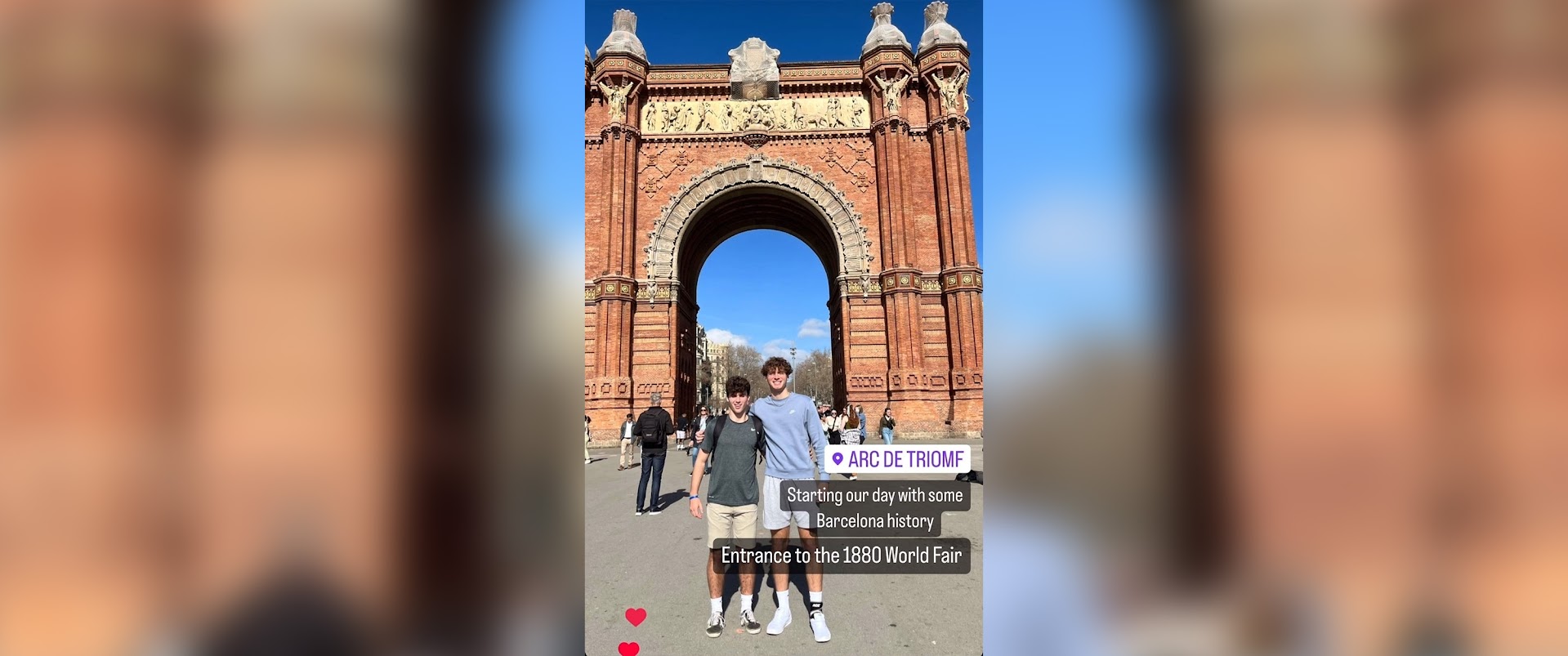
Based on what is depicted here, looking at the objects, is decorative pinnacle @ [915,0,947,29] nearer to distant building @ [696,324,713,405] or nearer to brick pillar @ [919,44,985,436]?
brick pillar @ [919,44,985,436]

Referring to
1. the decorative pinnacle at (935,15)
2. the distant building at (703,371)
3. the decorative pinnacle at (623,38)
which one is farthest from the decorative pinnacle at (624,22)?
the distant building at (703,371)

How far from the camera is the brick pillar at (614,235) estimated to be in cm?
1844

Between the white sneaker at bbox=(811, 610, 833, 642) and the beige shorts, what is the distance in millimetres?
615

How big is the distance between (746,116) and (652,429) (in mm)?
15184

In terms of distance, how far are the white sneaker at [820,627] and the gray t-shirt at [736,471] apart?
81 cm

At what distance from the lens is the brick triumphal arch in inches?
731
